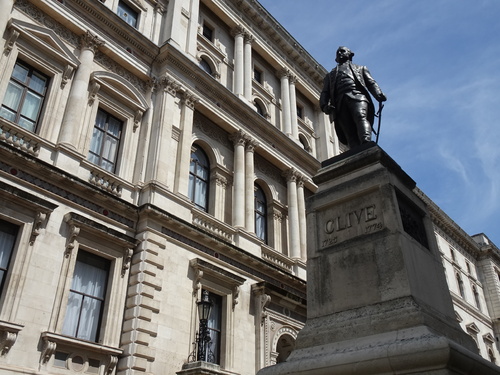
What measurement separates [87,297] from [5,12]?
8.79 meters

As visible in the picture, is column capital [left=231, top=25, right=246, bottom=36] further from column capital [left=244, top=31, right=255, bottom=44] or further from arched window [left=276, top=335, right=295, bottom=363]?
arched window [left=276, top=335, right=295, bottom=363]

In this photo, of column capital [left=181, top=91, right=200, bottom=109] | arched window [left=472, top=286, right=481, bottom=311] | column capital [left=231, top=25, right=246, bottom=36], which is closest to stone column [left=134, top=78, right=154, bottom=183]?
column capital [left=181, top=91, right=200, bottom=109]

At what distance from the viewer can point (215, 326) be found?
16547 millimetres

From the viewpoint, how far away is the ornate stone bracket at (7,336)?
10828mm

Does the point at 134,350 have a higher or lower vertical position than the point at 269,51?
lower

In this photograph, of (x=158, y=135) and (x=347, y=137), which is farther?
(x=158, y=135)

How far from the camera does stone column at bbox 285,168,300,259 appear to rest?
22.0 metres

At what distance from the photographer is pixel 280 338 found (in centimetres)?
1866

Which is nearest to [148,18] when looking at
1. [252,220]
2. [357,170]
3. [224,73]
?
[224,73]

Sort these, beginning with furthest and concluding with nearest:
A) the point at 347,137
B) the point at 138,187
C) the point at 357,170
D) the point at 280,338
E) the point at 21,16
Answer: the point at 280,338 → the point at 138,187 → the point at 21,16 → the point at 347,137 → the point at 357,170

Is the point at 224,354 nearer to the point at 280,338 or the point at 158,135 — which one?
the point at 280,338

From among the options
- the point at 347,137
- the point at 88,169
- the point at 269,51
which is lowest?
the point at 347,137

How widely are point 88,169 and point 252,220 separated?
25.1 ft

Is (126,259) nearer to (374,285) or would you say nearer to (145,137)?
(145,137)
